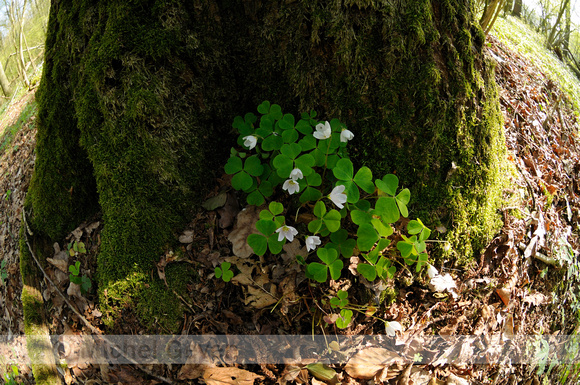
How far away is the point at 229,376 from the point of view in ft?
6.14

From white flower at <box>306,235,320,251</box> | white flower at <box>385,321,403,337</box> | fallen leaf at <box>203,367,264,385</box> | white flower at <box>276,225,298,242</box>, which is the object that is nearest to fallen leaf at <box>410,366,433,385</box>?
white flower at <box>385,321,403,337</box>

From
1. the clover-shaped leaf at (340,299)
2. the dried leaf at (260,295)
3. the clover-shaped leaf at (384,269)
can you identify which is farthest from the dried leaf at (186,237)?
the clover-shaped leaf at (384,269)

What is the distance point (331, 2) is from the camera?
2014mm

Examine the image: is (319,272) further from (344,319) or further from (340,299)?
(344,319)

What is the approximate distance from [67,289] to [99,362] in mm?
691

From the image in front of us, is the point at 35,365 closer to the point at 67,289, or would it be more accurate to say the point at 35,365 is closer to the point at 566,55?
the point at 67,289

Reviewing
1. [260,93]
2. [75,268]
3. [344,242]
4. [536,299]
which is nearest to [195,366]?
[344,242]

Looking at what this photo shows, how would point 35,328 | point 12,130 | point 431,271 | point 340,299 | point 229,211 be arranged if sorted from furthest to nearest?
1. point 12,130
2. point 35,328
3. point 229,211
4. point 431,271
5. point 340,299

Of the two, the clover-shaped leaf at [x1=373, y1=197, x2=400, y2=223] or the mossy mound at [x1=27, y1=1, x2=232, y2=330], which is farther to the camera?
the mossy mound at [x1=27, y1=1, x2=232, y2=330]

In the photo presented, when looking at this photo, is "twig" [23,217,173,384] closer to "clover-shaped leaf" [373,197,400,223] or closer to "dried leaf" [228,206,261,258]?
"dried leaf" [228,206,261,258]

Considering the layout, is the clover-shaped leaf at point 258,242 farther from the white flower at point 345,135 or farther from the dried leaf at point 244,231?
the white flower at point 345,135

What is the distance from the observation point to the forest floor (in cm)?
197

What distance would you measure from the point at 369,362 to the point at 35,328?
8.65 feet

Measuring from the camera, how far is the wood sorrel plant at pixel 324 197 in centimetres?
182
